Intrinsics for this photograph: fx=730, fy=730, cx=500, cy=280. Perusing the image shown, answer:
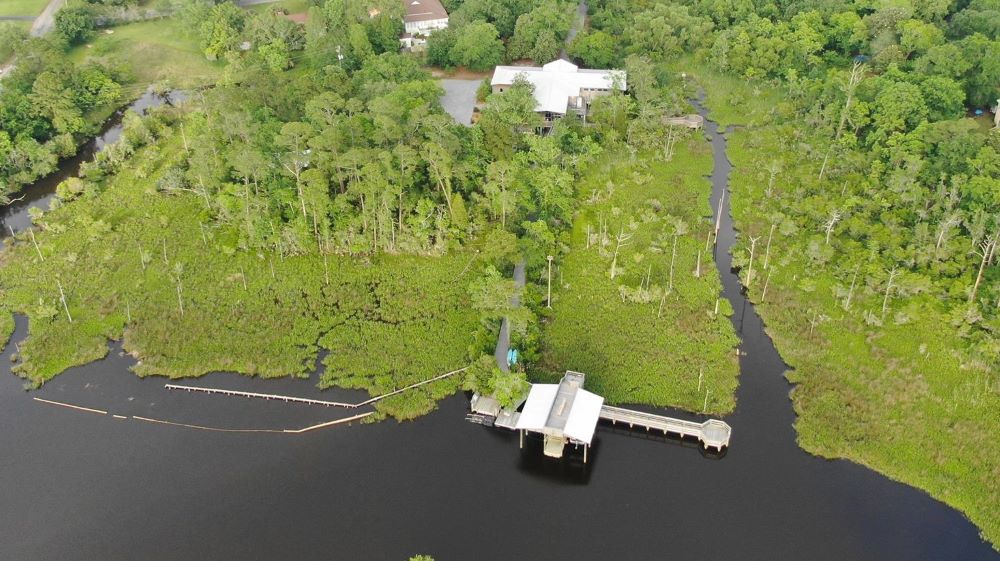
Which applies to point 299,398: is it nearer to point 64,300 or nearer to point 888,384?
point 64,300

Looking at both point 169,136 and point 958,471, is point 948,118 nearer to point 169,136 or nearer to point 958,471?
point 958,471

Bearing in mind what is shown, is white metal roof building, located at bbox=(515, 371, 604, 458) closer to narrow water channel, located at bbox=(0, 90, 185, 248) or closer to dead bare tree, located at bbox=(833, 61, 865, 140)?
dead bare tree, located at bbox=(833, 61, 865, 140)

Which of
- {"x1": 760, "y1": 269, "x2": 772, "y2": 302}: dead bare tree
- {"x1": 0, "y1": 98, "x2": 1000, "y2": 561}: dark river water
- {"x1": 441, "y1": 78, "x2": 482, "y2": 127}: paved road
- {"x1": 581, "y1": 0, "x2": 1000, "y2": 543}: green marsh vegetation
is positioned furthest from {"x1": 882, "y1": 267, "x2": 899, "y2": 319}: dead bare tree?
{"x1": 441, "y1": 78, "x2": 482, "y2": 127}: paved road

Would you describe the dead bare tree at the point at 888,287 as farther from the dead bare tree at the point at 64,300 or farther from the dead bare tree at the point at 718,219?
the dead bare tree at the point at 64,300

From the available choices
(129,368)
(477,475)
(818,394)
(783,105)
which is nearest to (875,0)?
(783,105)

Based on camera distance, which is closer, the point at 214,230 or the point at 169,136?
the point at 214,230
